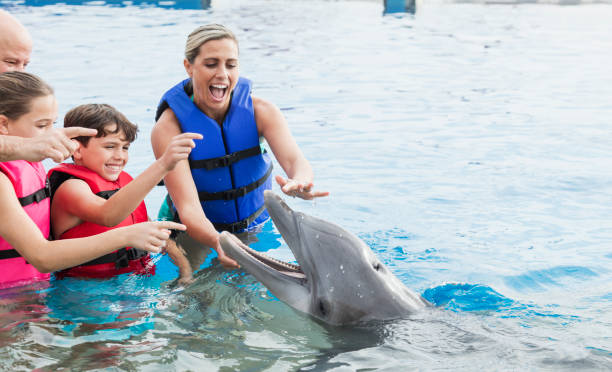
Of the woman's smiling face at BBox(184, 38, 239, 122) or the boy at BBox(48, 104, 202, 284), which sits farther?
the woman's smiling face at BBox(184, 38, 239, 122)

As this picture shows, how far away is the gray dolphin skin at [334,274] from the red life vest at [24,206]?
128 centimetres

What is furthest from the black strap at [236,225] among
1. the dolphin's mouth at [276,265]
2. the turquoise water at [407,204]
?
the dolphin's mouth at [276,265]

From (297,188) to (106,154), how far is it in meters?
1.37

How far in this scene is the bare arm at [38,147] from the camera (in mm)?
3492

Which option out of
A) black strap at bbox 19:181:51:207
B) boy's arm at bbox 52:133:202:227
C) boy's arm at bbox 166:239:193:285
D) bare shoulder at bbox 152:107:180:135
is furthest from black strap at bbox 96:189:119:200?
bare shoulder at bbox 152:107:180:135

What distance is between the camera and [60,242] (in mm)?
3922

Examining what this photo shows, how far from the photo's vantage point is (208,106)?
5.77 meters

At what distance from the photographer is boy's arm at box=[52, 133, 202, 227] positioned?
4.04m

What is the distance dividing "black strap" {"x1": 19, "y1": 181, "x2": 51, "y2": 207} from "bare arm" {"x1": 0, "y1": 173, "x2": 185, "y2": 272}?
0.33 meters

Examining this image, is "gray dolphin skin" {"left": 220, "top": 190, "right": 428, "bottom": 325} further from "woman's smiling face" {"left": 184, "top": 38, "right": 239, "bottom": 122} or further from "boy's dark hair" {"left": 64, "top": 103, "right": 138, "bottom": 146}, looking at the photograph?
"woman's smiling face" {"left": 184, "top": 38, "right": 239, "bottom": 122}

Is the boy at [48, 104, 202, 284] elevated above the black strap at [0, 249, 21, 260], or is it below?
above

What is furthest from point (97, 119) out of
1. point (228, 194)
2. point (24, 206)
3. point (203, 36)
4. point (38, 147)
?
point (228, 194)

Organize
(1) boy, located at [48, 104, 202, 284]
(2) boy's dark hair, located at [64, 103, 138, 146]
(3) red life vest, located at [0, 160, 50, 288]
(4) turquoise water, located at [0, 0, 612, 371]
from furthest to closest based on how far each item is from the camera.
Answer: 1. (2) boy's dark hair, located at [64, 103, 138, 146]
2. (1) boy, located at [48, 104, 202, 284]
3. (3) red life vest, located at [0, 160, 50, 288]
4. (4) turquoise water, located at [0, 0, 612, 371]

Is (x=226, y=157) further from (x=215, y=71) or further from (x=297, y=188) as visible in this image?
(x=297, y=188)
